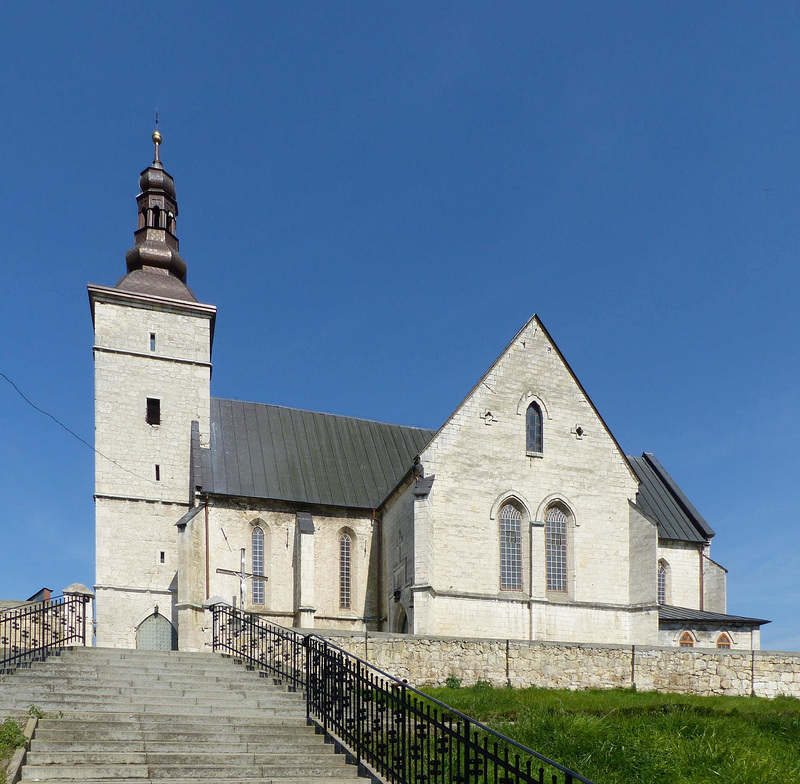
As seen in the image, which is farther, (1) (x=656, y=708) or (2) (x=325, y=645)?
(1) (x=656, y=708)

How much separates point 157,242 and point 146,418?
799 cm

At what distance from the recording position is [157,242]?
3525 cm

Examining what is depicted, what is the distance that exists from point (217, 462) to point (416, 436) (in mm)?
9140

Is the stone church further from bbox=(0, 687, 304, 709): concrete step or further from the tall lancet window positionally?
bbox=(0, 687, 304, 709): concrete step

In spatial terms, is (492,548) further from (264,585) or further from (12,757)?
(12,757)

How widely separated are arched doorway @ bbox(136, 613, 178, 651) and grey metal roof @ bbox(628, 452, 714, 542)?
1846cm

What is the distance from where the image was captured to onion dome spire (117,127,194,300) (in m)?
34.2

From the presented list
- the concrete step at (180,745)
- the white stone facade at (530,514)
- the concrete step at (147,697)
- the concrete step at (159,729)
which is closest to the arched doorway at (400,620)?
the white stone facade at (530,514)

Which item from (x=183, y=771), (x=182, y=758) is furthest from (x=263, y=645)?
(x=183, y=771)

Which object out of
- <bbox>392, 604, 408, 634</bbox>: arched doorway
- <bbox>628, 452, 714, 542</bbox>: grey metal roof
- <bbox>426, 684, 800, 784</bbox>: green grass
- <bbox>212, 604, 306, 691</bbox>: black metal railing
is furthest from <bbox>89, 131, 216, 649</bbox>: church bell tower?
<bbox>628, 452, 714, 542</bbox>: grey metal roof

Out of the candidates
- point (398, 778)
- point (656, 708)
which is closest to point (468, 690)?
point (656, 708)

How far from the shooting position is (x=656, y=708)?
15.7 m

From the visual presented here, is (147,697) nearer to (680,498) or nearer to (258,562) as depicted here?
(258,562)

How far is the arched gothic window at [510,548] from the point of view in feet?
85.8
